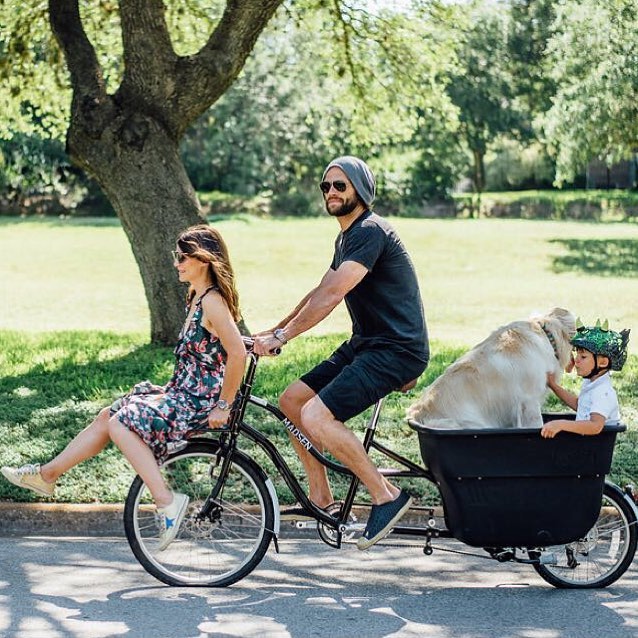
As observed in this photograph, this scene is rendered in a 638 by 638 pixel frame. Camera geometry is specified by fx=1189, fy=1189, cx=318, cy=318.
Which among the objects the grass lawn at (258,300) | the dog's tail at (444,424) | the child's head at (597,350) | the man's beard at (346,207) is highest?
the man's beard at (346,207)

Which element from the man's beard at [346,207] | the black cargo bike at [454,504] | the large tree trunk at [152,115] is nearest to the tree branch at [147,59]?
the large tree trunk at [152,115]

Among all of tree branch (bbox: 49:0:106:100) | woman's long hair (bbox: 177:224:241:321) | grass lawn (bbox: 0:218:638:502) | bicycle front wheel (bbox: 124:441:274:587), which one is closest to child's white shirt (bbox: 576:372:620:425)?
bicycle front wheel (bbox: 124:441:274:587)

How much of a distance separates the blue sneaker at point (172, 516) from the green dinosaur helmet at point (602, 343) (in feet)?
6.59

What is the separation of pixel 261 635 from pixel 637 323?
15054 millimetres

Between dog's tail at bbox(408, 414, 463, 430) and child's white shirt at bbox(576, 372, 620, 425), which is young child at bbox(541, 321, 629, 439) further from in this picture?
dog's tail at bbox(408, 414, 463, 430)

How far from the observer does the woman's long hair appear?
Answer: 5828 mm

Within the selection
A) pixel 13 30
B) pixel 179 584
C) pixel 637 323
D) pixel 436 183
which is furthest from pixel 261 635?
pixel 436 183

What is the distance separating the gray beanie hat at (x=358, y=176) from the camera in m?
5.68

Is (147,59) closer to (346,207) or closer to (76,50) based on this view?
(76,50)

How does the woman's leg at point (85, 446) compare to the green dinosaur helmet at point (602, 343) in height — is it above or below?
below

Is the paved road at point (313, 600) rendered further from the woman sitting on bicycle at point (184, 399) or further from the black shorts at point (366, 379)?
the black shorts at point (366, 379)

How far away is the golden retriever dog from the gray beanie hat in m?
0.93

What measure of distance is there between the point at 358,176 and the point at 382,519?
164 cm

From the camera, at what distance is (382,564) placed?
6277mm
